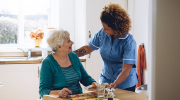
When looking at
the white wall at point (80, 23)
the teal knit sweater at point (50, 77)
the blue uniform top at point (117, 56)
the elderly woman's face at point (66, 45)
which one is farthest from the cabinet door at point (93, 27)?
the teal knit sweater at point (50, 77)

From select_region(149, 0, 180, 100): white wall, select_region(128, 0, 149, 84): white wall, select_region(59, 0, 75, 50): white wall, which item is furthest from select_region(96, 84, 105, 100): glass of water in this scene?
select_region(59, 0, 75, 50): white wall

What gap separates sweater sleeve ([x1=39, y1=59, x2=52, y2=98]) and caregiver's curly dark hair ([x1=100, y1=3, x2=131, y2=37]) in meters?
0.60

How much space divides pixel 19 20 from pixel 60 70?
7.75ft

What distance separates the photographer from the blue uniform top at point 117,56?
1.64 m

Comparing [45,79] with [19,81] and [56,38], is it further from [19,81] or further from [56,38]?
[19,81]

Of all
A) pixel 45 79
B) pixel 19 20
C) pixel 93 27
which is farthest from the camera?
pixel 19 20

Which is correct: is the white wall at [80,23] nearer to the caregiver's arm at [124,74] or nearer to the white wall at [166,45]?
the caregiver's arm at [124,74]

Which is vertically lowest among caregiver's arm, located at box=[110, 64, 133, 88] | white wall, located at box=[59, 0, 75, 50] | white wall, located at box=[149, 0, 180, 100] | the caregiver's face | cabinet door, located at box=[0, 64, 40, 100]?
cabinet door, located at box=[0, 64, 40, 100]

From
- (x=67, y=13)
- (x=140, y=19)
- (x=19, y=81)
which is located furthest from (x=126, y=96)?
(x=67, y=13)

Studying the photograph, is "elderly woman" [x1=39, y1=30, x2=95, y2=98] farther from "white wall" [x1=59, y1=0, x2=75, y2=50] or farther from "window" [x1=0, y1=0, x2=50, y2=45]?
"window" [x1=0, y1=0, x2=50, y2=45]

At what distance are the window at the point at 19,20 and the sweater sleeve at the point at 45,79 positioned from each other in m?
2.23

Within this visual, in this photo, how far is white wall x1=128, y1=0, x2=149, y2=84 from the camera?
8.48 feet

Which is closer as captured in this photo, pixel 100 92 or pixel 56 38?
pixel 100 92

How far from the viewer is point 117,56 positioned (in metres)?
1.69
